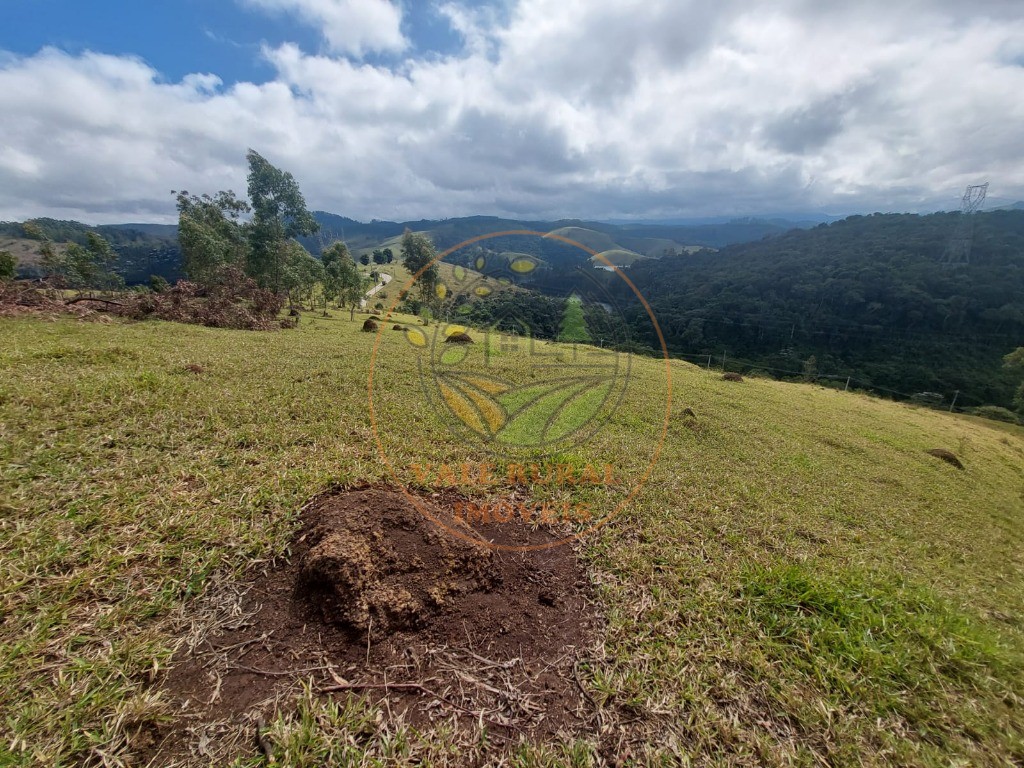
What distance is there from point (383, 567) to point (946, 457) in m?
13.9

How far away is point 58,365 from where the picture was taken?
6.14 meters

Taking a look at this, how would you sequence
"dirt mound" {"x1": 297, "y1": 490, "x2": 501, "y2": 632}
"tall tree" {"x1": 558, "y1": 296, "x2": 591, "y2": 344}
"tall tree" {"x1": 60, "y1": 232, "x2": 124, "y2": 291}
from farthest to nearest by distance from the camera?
"tall tree" {"x1": 60, "y1": 232, "x2": 124, "y2": 291}, "tall tree" {"x1": 558, "y1": 296, "x2": 591, "y2": 344}, "dirt mound" {"x1": 297, "y1": 490, "x2": 501, "y2": 632}

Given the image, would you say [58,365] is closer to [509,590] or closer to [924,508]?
[509,590]

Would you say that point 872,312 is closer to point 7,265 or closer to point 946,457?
point 946,457

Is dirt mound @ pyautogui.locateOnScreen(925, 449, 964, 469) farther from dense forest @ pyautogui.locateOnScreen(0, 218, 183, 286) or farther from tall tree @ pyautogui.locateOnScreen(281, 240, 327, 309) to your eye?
dense forest @ pyautogui.locateOnScreen(0, 218, 183, 286)

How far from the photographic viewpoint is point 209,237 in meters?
23.8

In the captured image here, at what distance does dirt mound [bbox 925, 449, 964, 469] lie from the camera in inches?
377

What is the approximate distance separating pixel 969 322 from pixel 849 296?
620 inches

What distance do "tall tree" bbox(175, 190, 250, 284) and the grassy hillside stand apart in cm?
2090

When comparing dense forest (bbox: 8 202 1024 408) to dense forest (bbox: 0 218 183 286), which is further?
dense forest (bbox: 0 218 183 286)

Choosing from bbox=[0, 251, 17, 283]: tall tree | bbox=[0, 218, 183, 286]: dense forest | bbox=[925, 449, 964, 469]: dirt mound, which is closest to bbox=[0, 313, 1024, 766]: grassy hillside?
bbox=[925, 449, 964, 469]: dirt mound

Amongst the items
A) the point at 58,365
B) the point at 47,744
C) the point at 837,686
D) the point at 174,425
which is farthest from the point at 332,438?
the point at 837,686

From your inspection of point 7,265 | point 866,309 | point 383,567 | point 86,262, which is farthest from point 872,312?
point 86,262

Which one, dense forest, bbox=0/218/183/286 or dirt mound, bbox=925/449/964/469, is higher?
dense forest, bbox=0/218/183/286
